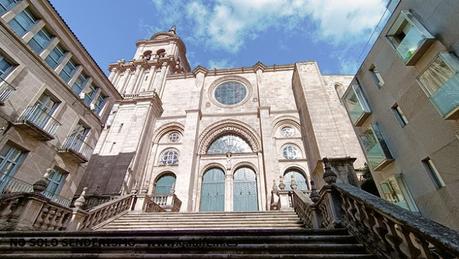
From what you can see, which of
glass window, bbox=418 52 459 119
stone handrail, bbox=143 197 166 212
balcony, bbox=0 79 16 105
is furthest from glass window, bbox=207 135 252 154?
balcony, bbox=0 79 16 105

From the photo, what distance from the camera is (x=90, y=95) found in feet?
41.3

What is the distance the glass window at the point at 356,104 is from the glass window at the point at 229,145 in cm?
815

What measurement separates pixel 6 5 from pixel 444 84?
1588 centimetres

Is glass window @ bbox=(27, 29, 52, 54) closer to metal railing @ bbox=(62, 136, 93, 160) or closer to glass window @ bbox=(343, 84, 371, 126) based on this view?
metal railing @ bbox=(62, 136, 93, 160)

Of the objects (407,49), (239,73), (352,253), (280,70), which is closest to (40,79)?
(352,253)

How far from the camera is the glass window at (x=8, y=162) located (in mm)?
7855

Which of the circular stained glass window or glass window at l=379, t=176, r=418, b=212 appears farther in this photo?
the circular stained glass window

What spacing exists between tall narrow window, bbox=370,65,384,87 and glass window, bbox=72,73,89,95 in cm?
1506

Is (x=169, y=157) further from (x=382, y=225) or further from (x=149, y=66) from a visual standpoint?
(x=382, y=225)

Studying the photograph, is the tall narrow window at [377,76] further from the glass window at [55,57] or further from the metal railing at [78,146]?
the glass window at [55,57]

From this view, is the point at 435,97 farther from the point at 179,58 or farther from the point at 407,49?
the point at 179,58

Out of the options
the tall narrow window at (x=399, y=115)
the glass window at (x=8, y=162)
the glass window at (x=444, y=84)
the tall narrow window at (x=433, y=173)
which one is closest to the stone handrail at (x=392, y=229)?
the glass window at (x=444, y=84)

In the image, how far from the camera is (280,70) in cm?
2214

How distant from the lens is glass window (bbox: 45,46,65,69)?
10244 mm
